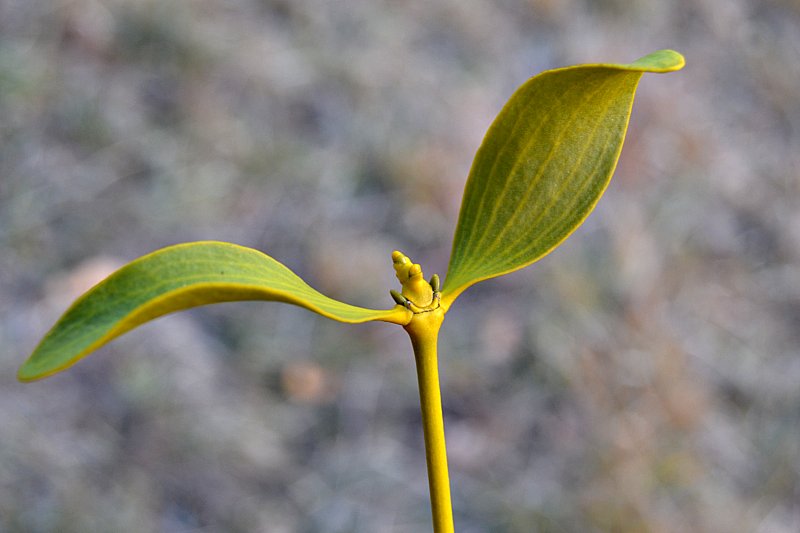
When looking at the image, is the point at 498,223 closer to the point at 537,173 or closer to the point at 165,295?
the point at 537,173

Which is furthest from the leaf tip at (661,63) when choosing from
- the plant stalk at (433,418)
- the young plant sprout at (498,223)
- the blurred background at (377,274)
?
the blurred background at (377,274)

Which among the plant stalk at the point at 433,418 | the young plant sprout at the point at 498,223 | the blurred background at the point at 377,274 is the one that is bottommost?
the plant stalk at the point at 433,418

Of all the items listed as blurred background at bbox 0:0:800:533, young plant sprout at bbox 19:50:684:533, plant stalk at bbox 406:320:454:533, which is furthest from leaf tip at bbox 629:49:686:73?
blurred background at bbox 0:0:800:533

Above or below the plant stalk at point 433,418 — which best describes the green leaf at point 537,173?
above

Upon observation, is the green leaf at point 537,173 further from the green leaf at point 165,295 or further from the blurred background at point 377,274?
the blurred background at point 377,274

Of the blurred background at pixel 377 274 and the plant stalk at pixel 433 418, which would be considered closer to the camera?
the plant stalk at pixel 433 418

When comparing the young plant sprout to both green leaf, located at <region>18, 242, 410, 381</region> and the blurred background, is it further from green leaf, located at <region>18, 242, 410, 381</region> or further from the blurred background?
the blurred background

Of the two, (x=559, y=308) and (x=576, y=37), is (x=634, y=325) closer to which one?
(x=559, y=308)
